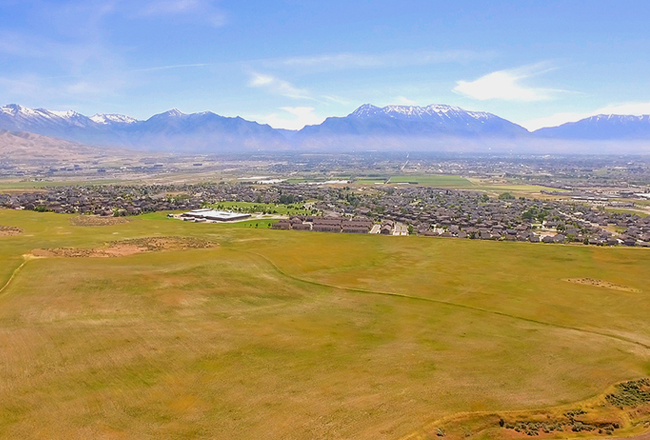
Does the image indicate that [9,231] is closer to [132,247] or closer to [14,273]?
[132,247]

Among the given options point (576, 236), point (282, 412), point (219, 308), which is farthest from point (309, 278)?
point (576, 236)

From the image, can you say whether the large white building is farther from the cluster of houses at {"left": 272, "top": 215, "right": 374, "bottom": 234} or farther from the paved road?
the paved road

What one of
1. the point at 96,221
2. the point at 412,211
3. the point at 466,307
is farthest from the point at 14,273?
the point at 412,211

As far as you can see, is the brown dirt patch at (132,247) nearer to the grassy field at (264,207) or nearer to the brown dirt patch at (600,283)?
the grassy field at (264,207)

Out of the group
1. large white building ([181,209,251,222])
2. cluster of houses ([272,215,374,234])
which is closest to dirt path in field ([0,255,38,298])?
cluster of houses ([272,215,374,234])

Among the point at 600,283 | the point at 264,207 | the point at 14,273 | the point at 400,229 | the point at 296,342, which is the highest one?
the point at 14,273

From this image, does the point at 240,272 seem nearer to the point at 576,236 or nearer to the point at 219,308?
the point at 219,308

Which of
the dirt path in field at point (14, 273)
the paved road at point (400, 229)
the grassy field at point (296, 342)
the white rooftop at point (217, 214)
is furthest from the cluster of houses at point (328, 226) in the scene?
the dirt path in field at point (14, 273)
